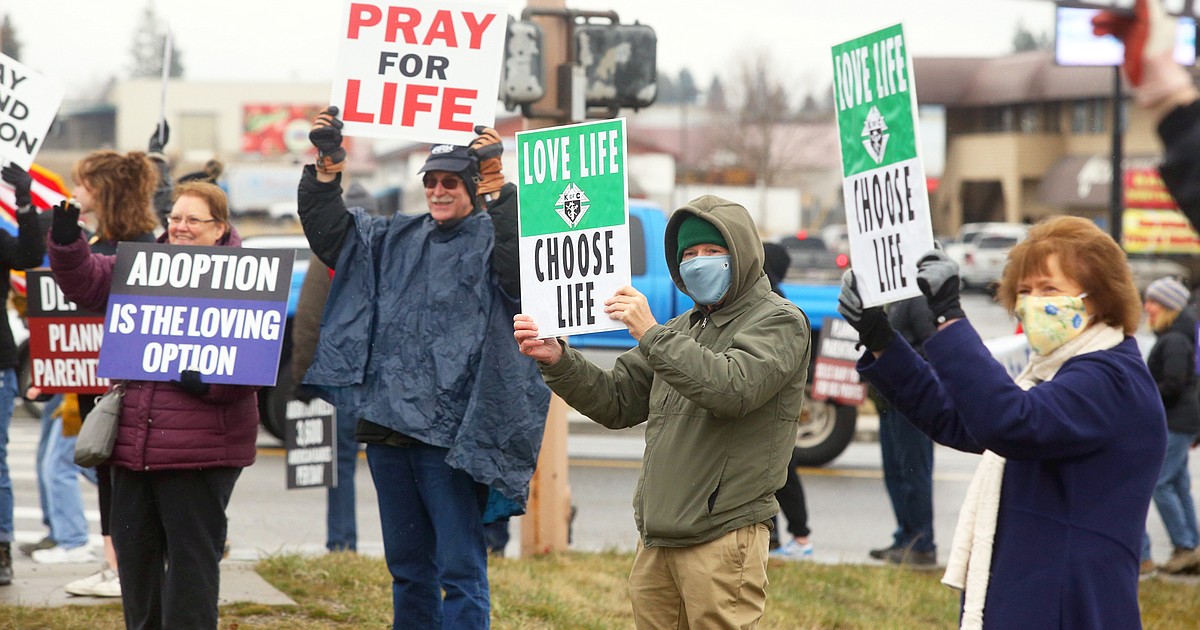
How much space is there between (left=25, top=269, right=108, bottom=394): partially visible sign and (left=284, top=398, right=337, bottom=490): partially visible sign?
1.59 metres

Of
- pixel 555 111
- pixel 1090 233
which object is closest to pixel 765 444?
pixel 1090 233

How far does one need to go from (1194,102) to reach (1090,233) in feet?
3.71

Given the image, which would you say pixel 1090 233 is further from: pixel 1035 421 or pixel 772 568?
pixel 772 568

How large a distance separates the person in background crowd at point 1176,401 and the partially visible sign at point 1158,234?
2631 cm

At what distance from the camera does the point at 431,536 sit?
4957 mm

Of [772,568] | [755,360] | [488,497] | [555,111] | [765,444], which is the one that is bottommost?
[772,568]

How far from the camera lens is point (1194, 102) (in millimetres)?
2350

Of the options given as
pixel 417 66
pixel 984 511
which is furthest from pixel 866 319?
pixel 417 66

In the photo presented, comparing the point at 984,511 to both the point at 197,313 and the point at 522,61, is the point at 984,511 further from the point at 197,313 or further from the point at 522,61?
the point at 522,61

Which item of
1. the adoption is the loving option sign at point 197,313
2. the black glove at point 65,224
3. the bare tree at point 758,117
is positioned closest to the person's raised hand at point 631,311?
the adoption is the loving option sign at point 197,313

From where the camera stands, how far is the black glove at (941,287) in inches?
128

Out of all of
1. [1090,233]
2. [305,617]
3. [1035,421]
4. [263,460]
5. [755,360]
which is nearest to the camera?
[1035,421]

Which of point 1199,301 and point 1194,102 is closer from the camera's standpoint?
point 1194,102

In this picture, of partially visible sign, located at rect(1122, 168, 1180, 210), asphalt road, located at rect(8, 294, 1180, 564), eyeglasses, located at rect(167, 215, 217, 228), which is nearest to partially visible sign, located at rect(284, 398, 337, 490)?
asphalt road, located at rect(8, 294, 1180, 564)
